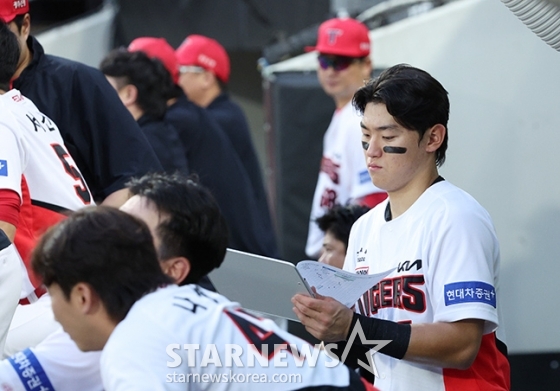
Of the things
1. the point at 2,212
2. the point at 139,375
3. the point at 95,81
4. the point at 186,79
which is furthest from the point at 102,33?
the point at 139,375

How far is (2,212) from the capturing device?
2.71 metres

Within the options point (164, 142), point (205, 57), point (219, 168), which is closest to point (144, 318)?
point (164, 142)

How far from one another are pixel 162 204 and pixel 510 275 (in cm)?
309

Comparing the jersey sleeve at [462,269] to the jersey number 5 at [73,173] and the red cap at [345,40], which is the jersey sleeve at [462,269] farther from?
the red cap at [345,40]

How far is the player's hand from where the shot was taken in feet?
8.60

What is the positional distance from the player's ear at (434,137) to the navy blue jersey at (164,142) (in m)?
2.19

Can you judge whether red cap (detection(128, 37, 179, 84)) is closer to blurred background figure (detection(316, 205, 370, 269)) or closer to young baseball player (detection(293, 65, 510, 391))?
blurred background figure (detection(316, 205, 370, 269))

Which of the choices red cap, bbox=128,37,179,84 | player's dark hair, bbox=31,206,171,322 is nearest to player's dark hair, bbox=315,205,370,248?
player's dark hair, bbox=31,206,171,322

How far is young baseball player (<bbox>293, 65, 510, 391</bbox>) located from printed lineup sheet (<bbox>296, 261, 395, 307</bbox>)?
0.12 ft

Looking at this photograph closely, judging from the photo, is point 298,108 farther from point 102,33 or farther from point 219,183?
point 102,33

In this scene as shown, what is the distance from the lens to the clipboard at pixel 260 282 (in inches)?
105

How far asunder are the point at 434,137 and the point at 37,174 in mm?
1217

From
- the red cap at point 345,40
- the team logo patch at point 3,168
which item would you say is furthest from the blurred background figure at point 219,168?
the team logo patch at point 3,168

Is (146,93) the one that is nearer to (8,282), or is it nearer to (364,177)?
(364,177)
